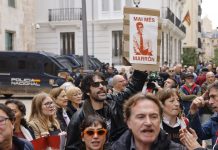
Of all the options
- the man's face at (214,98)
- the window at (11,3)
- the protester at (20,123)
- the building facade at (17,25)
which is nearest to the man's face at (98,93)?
the protester at (20,123)

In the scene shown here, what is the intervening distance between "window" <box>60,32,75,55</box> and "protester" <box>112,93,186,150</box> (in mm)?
31600

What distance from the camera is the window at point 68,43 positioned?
1380 inches

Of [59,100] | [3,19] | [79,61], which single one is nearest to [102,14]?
[3,19]

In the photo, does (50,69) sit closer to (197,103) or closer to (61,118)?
(61,118)

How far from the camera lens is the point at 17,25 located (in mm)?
30594

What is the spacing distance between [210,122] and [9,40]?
25991 millimetres

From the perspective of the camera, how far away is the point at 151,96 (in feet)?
11.9

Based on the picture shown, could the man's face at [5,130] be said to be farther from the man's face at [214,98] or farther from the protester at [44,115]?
the protester at [44,115]

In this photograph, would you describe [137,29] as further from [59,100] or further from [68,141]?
[59,100]

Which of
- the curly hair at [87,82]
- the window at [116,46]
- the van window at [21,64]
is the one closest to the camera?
the curly hair at [87,82]

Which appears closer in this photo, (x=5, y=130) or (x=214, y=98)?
(x=5, y=130)

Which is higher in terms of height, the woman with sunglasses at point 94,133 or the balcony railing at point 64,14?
the balcony railing at point 64,14

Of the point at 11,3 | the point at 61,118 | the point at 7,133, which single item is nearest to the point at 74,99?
the point at 61,118

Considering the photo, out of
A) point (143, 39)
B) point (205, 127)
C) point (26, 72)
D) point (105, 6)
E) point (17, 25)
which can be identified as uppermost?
point (105, 6)
